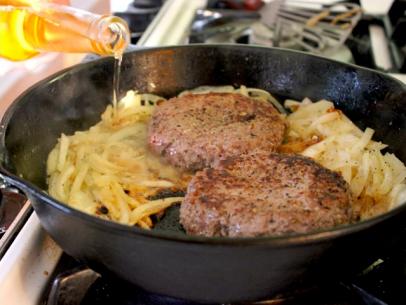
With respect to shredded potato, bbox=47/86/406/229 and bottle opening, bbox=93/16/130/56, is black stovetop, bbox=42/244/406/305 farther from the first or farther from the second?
bottle opening, bbox=93/16/130/56

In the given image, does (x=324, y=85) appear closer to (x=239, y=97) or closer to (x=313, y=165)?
(x=239, y=97)

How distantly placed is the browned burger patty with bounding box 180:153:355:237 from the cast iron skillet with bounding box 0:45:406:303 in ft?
0.43

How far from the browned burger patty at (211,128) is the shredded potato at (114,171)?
0.22 feet

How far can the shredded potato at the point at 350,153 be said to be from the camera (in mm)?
1378

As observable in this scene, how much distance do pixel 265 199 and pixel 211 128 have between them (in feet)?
1.43

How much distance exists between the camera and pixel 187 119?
1591 mm

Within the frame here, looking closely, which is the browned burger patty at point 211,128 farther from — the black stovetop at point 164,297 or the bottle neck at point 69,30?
the black stovetop at point 164,297

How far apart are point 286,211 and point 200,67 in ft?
2.81

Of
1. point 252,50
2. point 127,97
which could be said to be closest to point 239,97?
point 252,50

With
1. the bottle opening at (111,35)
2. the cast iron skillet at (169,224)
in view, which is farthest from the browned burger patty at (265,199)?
the bottle opening at (111,35)

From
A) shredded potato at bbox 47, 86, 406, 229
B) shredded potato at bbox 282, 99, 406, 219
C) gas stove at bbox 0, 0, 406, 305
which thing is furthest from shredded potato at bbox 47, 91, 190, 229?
shredded potato at bbox 282, 99, 406, 219

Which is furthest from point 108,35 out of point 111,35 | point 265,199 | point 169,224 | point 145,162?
point 265,199

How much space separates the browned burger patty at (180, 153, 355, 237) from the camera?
1.12m

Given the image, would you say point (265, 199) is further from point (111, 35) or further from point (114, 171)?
point (111, 35)
